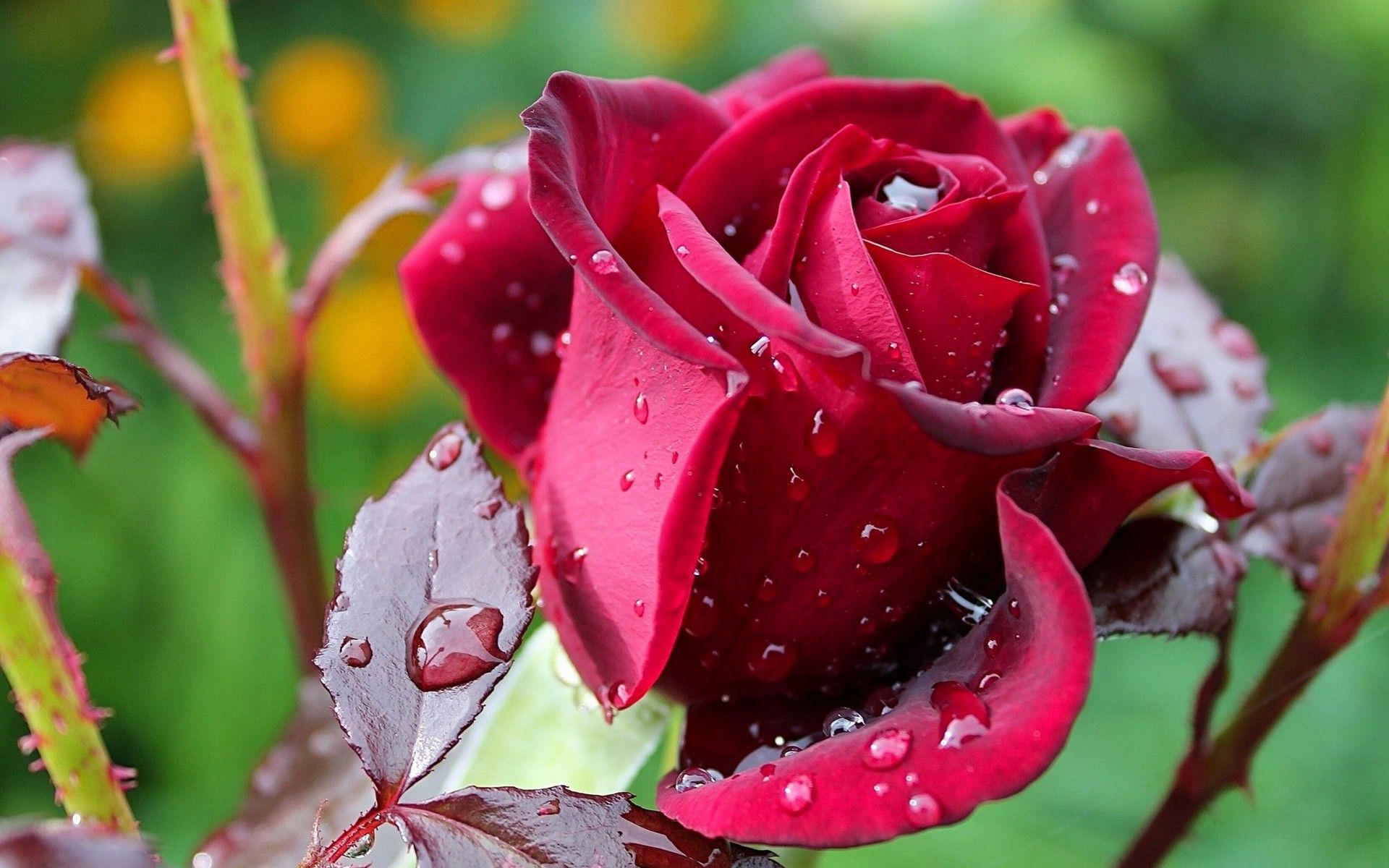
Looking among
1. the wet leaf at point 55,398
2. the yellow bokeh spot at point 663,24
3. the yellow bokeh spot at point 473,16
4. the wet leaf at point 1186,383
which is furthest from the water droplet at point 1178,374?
the yellow bokeh spot at point 473,16

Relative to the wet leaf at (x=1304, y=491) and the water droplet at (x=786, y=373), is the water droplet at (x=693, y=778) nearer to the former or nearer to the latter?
the water droplet at (x=786, y=373)

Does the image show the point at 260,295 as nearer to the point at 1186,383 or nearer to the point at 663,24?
the point at 1186,383

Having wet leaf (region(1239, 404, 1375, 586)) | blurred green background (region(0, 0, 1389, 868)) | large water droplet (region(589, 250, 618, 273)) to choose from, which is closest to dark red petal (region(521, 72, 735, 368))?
large water droplet (region(589, 250, 618, 273))

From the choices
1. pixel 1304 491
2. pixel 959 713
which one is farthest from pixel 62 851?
pixel 1304 491

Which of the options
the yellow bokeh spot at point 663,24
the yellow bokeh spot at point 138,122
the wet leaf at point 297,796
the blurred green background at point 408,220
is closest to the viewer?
the wet leaf at point 297,796

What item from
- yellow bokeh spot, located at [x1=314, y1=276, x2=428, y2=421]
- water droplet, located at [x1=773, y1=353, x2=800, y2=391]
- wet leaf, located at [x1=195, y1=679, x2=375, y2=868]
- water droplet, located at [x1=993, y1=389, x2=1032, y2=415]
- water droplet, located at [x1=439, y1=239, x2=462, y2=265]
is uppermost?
water droplet, located at [x1=773, y1=353, x2=800, y2=391]

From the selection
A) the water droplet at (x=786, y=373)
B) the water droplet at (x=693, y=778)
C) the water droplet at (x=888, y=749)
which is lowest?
the water droplet at (x=693, y=778)

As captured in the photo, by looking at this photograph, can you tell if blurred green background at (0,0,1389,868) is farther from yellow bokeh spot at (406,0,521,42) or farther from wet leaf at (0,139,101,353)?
wet leaf at (0,139,101,353)
